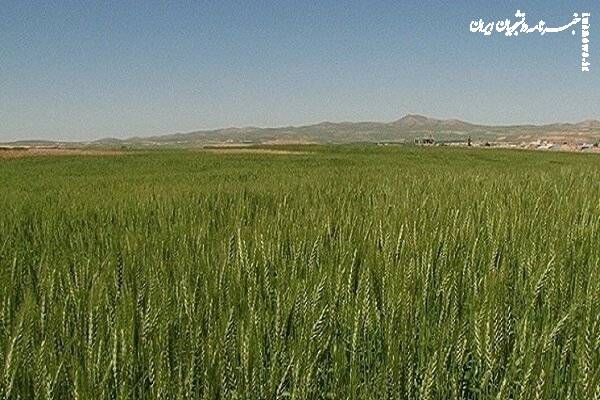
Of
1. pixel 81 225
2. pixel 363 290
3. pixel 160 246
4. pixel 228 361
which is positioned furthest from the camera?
pixel 81 225

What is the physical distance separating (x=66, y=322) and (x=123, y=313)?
301mm

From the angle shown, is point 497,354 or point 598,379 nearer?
point 598,379

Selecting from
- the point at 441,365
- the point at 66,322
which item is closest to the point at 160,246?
the point at 66,322

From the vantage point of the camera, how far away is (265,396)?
109 cm

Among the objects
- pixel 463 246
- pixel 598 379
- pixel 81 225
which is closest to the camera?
pixel 598 379

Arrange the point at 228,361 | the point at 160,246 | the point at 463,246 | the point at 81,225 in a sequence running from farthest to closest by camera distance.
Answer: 1. the point at 81,225
2. the point at 160,246
3. the point at 463,246
4. the point at 228,361

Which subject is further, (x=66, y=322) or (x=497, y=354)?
(x=66, y=322)

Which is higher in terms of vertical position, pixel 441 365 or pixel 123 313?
pixel 123 313

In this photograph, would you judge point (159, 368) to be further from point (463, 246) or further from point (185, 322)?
point (463, 246)

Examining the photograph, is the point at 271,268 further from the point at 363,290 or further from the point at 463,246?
the point at 463,246

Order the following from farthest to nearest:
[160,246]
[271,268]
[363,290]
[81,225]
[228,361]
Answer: [81,225], [160,246], [271,268], [363,290], [228,361]

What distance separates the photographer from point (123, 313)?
1274 mm

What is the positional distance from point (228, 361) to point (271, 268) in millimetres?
732

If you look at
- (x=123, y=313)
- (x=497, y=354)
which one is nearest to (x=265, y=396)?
(x=123, y=313)
